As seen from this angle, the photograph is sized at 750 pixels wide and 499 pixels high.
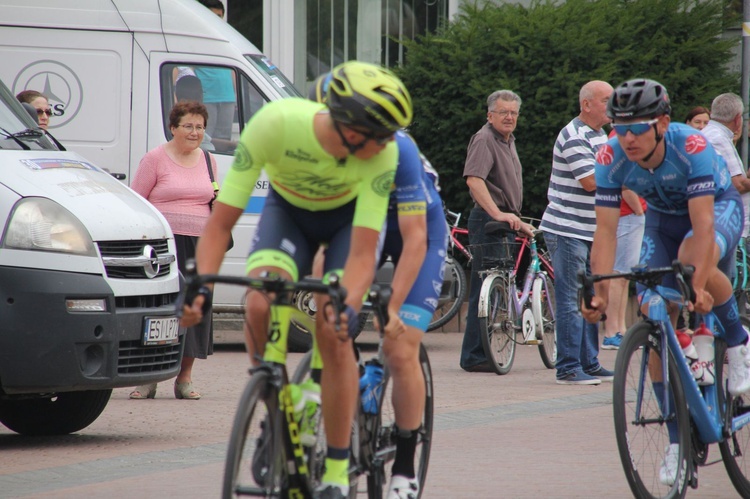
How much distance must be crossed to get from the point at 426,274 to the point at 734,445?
5.67 feet

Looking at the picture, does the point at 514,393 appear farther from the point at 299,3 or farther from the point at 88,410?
the point at 299,3

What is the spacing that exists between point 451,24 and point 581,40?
60.1 inches

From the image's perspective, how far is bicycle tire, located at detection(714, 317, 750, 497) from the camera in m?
6.10

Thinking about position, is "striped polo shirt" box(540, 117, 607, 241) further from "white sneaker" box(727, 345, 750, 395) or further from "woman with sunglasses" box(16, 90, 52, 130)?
"white sneaker" box(727, 345, 750, 395)

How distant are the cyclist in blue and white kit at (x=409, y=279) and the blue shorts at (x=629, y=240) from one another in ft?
20.8

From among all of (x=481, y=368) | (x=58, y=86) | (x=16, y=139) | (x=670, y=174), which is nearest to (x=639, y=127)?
(x=670, y=174)

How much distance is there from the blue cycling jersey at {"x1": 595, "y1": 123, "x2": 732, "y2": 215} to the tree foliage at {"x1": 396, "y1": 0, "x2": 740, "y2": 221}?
7930 mm

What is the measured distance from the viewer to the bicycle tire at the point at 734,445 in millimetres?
6098

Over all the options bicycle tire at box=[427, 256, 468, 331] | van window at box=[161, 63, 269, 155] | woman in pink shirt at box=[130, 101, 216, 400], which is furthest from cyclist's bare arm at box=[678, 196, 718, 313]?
bicycle tire at box=[427, 256, 468, 331]

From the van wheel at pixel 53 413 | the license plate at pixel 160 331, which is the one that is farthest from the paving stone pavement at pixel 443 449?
the license plate at pixel 160 331

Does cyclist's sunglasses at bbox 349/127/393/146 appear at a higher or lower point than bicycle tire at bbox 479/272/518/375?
higher

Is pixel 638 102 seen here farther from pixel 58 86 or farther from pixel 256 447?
pixel 58 86

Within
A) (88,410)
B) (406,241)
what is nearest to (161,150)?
(88,410)

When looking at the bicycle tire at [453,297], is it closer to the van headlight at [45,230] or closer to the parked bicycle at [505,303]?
the parked bicycle at [505,303]
